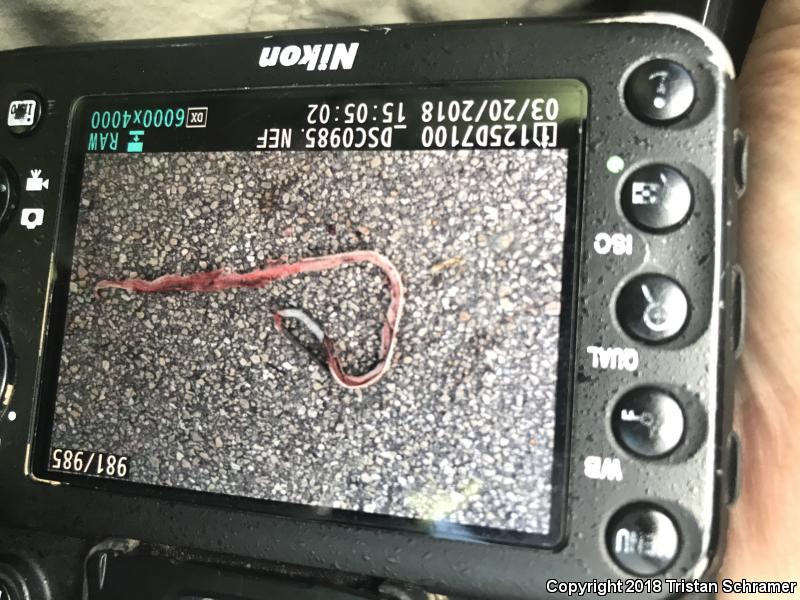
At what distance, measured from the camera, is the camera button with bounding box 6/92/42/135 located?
22.4 inches

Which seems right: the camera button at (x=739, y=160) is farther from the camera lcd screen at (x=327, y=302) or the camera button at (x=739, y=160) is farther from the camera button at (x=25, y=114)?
the camera button at (x=25, y=114)

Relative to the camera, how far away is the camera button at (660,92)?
0.45 meters

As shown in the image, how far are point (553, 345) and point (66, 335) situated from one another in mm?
322

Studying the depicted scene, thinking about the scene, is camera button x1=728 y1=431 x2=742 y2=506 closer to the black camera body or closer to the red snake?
the black camera body

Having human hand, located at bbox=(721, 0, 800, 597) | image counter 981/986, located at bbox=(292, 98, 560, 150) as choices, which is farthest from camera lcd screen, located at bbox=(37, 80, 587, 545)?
human hand, located at bbox=(721, 0, 800, 597)

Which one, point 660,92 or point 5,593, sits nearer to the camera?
point 660,92

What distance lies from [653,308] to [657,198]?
60 millimetres

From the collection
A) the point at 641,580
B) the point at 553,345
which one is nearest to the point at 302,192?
the point at 553,345

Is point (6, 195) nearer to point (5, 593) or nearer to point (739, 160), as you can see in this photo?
point (5, 593)

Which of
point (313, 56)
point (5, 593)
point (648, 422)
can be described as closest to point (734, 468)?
point (648, 422)

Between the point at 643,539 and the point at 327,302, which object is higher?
the point at 327,302

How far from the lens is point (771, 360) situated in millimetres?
512

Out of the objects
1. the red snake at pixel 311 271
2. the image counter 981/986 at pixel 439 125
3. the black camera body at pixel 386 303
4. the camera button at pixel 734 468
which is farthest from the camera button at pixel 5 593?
the camera button at pixel 734 468

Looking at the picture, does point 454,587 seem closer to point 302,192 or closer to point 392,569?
point 392,569
